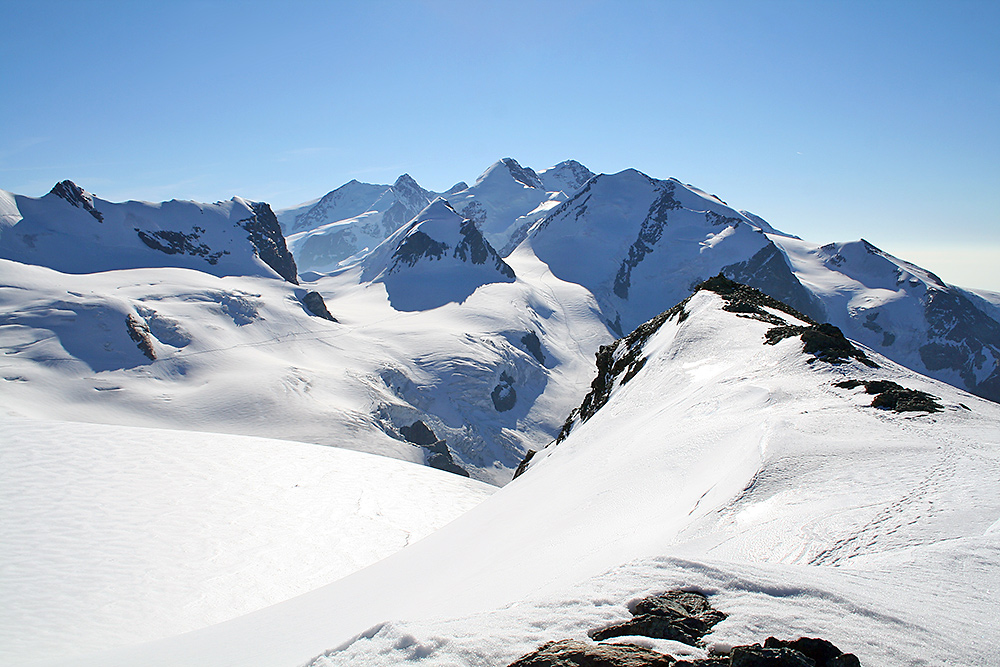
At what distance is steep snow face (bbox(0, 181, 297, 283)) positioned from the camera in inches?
3036

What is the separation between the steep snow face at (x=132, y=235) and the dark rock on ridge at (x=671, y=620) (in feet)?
307

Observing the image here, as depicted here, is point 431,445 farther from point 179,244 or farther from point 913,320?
point 913,320

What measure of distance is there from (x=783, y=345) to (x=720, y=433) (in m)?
6.40

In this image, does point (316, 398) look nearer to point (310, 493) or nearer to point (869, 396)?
point (310, 493)

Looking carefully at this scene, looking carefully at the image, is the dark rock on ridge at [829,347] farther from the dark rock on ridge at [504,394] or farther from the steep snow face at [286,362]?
the dark rock on ridge at [504,394]

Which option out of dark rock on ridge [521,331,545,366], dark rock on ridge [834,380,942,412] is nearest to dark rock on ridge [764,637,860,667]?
dark rock on ridge [834,380,942,412]

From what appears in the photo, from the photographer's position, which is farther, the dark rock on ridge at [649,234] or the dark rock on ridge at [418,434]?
the dark rock on ridge at [649,234]

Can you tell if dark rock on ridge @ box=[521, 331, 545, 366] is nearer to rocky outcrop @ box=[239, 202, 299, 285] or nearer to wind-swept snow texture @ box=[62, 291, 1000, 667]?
rocky outcrop @ box=[239, 202, 299, 285]

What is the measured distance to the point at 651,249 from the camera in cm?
14412

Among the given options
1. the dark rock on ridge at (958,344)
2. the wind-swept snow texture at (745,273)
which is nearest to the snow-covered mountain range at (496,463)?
the wind-swept snow texture at (745,273)

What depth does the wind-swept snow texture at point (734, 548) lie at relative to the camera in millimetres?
4438

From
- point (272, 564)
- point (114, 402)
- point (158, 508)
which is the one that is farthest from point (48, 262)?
point (272, 564)

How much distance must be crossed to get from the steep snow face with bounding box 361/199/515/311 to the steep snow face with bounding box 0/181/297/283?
2593cm

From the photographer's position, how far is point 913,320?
125562 mm
